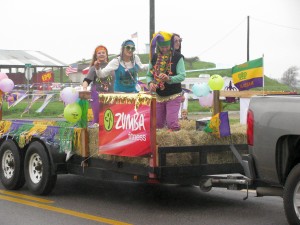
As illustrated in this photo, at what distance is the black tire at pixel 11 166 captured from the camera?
346 inches

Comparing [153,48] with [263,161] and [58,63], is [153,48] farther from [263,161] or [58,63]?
[58,63]

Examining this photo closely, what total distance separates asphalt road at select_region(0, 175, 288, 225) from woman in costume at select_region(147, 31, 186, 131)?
1177 millimetres

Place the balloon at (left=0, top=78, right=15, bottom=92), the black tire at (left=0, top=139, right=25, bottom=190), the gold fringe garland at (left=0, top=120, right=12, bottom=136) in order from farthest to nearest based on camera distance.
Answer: the balloon at (left=0, top=78, right=15, bottom=92)
the gold fringe garland at (left=0, top=120, right=12, bottom=136)
the black tire at (left=0, top=139, right=25, bottom=190)

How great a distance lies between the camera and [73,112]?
773 cm

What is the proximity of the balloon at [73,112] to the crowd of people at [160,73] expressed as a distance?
0.30m

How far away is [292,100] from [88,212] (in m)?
3.12

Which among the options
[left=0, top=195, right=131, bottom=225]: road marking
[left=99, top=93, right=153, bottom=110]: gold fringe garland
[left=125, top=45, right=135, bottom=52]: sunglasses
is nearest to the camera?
[left=0, top=195, right=131, bottom=225]: road marking

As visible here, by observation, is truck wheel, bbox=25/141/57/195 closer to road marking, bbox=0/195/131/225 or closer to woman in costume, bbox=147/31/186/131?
road marking, bbox=0/195/131/225

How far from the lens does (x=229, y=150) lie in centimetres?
728

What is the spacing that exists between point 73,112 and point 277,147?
3.15 m

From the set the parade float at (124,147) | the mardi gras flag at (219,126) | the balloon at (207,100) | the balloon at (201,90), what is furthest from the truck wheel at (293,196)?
the balloon at (207,100)

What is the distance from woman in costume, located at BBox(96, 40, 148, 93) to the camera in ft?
27.3

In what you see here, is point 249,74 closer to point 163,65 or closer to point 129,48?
point 163,65

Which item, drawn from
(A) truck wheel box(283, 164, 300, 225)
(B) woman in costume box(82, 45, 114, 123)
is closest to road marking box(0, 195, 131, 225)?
(A) truck wheel box(283, 164, 300, 225)
